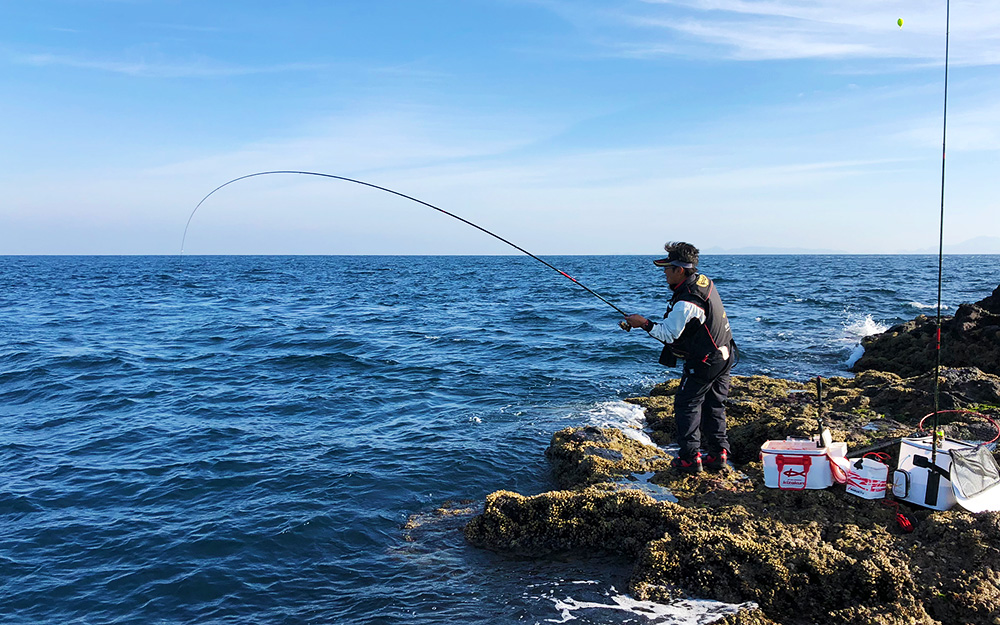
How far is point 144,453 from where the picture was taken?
8.55 metres

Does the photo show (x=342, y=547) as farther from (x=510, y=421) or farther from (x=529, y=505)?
(x=510, y=421)

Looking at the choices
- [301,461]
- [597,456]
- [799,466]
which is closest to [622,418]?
[597,456]

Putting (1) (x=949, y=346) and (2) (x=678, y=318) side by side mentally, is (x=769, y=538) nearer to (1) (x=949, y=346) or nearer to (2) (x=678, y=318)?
(2) (x=678, y=318)

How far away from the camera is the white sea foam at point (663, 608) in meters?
3.90

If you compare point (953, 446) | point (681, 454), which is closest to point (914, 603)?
point (953, 446)

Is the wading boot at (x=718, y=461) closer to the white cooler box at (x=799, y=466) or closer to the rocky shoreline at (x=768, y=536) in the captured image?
the rocky shoreline at (x=768, y=536)

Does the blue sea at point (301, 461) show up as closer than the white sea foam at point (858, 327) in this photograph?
Yes

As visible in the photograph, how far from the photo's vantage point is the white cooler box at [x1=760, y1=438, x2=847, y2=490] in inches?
194

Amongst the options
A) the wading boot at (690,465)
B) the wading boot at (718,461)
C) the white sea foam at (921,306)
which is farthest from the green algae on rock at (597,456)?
the white sea foam at (921,306)

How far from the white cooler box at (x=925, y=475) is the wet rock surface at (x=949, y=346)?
733cm

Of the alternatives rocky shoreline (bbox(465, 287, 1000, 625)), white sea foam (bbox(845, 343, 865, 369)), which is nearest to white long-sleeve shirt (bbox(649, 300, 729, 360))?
rocky shoreline (bbox(465, 287, 1000, 625))

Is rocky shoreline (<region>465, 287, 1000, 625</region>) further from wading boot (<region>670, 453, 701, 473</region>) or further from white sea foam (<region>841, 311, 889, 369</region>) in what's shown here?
white sea foam (<region>841, 311, 889, 369</region>)

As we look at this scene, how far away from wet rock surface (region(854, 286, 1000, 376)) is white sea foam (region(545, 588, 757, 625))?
9044 millimetres

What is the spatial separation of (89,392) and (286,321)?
11.1 metres
